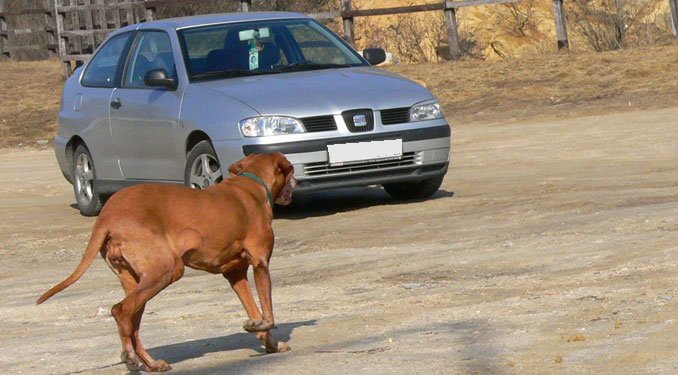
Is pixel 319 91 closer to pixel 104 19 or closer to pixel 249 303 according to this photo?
pixel 249 303

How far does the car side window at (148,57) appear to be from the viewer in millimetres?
12773

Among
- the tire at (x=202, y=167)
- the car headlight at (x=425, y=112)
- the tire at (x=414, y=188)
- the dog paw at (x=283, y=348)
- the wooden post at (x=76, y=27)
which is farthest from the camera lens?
the wooden post at (x=76, y=27)

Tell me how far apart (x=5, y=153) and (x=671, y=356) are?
16.8m

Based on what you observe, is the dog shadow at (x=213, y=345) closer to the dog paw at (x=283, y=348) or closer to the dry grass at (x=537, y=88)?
the dog paw at (x=283, y=348)

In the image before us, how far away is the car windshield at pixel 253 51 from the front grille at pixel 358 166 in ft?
3.83

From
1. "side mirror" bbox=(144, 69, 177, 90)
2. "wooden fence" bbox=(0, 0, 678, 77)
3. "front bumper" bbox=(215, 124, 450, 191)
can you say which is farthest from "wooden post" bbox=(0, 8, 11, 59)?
"front bumper" bbox=(215, 124, 450, 191)

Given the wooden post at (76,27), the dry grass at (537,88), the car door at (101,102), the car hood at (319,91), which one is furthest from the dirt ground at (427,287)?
the wooden post at (76,27)

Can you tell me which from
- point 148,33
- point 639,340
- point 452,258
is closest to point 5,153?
point 148,33

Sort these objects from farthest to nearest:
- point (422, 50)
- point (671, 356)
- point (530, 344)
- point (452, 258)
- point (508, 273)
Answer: point (422, 50), point (452, 258), point (508, 273), point (530, 344), point (671, 356)

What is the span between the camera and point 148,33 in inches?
520

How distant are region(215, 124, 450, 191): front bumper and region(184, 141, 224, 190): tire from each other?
0.59ft

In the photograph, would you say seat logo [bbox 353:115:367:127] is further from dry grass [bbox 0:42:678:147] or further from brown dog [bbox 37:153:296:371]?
dry grass [bbox 0:42:678:147]

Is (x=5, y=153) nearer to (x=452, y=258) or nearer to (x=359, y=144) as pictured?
(x=359, y=144)

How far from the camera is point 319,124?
1173 cm
